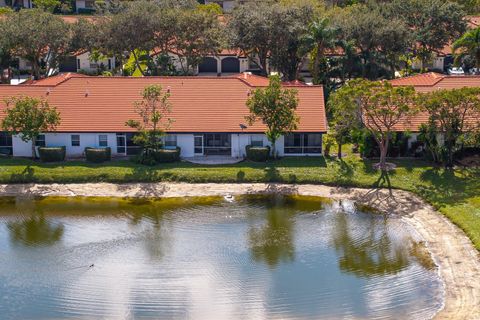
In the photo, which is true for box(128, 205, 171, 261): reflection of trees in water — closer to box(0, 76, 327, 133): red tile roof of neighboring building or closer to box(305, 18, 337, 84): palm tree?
box(0, 76, 327, 133): red tile roof of neighboring building

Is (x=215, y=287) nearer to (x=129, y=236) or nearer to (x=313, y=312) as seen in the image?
(x=313, y=312)

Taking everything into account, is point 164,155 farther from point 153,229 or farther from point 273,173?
point 153,229

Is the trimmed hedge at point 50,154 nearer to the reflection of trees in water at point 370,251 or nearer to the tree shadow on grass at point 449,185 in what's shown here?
the reflection of trees in water at point 370,251

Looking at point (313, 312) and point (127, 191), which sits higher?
point (127, 191)

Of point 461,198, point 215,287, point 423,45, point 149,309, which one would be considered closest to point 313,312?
point 215,287

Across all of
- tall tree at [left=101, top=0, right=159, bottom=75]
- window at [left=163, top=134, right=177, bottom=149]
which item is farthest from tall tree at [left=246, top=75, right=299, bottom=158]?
tall tree at [left=101, top=0, right=159, bottom=75]

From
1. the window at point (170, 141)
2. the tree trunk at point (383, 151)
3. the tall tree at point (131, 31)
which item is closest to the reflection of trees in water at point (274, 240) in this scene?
the tree trunk at point (383, 151)
